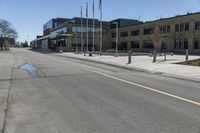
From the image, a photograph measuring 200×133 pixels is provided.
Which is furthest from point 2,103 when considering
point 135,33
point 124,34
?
point 124,34

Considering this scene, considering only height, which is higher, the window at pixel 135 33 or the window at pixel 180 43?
the window at pixel 135 33

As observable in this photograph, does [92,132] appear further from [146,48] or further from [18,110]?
[146,48]

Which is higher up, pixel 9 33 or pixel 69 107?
pixel 9 33

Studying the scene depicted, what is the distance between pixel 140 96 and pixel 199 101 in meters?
1.85

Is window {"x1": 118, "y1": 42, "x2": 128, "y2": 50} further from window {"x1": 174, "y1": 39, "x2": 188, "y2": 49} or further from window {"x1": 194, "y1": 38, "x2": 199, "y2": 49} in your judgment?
window {"x1": 194, "y1": 38, "x2": 199, "y2": 49}

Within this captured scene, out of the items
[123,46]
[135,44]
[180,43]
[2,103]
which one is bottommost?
[2,103]

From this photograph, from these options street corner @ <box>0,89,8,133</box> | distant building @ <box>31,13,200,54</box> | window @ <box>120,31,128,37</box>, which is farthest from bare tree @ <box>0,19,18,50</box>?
street corner @ <box>0,89,8,133</box>

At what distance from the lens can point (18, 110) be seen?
6891mm

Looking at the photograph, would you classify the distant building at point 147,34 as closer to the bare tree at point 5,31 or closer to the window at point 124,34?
the window at point 124,34

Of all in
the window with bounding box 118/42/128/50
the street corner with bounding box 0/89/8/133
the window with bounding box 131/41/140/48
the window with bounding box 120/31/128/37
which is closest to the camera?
the street corner with bounding box 0/89/8/133

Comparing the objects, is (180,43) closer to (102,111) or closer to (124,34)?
(124,34)

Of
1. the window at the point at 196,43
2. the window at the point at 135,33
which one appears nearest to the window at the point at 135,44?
the window at the point at 135,33

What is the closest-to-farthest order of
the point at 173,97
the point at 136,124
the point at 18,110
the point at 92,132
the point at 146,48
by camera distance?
the point at 92,132, the point at 136,124, the point at 18,110, the point at 173,97, the point at 146,48

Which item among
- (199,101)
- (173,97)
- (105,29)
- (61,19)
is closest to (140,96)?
(173,97)
